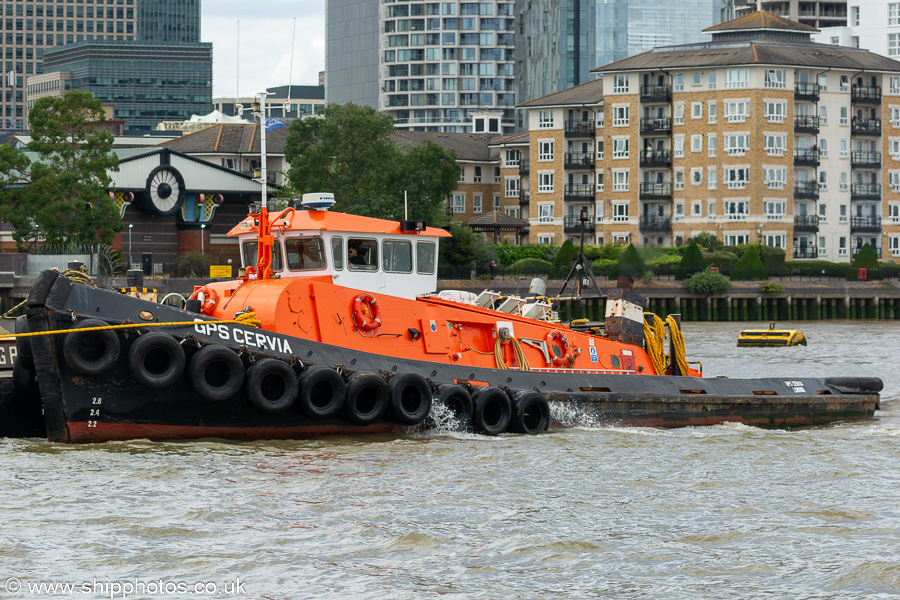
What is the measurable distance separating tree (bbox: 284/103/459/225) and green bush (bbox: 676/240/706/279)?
1396 centimetres

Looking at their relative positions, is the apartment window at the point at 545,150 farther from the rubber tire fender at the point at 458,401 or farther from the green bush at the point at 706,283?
the rubber tire fender at the point at 458,401

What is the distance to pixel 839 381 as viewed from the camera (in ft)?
85.7

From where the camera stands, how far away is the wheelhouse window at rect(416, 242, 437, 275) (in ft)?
69.3

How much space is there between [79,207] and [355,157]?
1826 centimetres

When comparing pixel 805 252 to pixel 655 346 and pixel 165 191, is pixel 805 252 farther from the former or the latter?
pixel 655 346

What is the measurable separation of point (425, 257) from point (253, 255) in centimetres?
279

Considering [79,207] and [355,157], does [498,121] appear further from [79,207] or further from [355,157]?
[79,207]

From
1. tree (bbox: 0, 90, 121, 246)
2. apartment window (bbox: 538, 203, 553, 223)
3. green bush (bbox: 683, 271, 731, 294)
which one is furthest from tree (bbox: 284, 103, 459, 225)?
apartment window (bbox: 538, 203, 553, 223)

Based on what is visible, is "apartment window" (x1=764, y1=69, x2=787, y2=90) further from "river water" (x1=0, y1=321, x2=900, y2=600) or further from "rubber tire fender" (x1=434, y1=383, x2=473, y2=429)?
"rubber tire fender" (x1=434, y1=383, x2=473, y2=429)

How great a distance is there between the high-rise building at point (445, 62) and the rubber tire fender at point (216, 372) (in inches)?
5102

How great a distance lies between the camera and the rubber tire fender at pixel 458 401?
65.5 feet

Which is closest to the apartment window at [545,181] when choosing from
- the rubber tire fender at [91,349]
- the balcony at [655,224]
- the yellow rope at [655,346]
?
the balcony at [655,224]

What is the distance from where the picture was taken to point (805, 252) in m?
83.2

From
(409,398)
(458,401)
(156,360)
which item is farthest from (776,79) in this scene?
(156,360)
